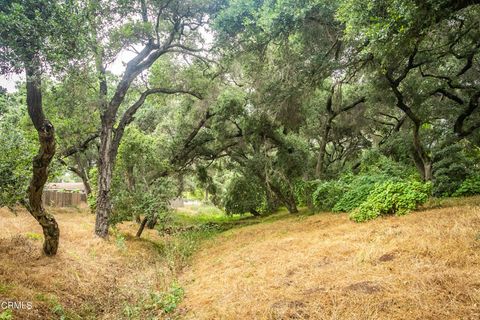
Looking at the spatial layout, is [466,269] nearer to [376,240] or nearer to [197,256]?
[376,240]

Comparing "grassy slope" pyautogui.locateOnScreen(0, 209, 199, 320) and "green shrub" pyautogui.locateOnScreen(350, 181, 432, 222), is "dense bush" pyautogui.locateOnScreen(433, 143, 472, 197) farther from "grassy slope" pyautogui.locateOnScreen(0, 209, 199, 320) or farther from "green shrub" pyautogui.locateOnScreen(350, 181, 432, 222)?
"grassy slope" pyautogui.locateOnScreen(0, 209, 199, 320)

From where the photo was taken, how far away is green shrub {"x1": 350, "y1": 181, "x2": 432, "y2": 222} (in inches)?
324

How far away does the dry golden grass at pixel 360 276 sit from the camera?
3.41 metres

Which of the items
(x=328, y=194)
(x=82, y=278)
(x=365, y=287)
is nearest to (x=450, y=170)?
(x=328, y=194)

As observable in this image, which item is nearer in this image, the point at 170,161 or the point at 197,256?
the point at 197,256

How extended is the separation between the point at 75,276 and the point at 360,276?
522 centimetres

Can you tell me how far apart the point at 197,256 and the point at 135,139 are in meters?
6.15

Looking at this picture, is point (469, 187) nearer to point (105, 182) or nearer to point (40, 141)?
point (105, 182)

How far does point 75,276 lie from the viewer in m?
6.11

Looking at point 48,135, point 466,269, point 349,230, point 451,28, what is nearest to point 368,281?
point 466,269

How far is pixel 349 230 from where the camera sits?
7789 mm

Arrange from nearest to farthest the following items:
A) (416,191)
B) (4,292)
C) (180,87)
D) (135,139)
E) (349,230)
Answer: (4,292) < (349,230) < (416,191) < (180,87) < (135,139)

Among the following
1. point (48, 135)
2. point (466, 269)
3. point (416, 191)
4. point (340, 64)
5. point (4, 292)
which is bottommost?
point (4, 292)

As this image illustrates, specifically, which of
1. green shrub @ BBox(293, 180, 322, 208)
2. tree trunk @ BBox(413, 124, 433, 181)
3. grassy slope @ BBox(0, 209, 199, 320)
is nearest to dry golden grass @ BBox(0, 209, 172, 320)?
grassy slope @ BBox(0, 209, 199, 320)
